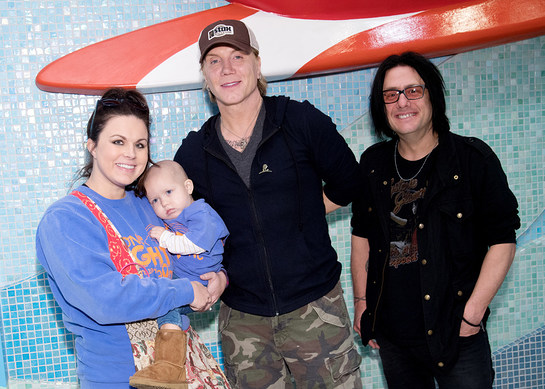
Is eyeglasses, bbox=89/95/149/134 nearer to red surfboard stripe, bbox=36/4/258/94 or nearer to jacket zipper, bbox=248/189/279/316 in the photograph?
jacket zipper, bbox=248/189/279/316

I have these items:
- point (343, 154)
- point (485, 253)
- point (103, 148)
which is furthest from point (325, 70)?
point (103, 148)

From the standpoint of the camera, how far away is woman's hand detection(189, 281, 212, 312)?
1757 mm

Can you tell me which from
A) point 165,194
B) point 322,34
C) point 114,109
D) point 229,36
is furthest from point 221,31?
point 322,34

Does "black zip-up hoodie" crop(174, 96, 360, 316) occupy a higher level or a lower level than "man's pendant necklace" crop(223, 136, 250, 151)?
lower

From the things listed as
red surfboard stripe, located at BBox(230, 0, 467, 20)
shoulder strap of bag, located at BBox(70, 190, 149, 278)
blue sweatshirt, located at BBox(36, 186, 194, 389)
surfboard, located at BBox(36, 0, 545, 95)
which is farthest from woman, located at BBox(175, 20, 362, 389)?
red surfboard stripe, located at BBox(230, 0, 467, 20)

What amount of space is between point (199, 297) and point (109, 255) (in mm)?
344

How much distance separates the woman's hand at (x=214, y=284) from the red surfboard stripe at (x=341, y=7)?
1454 mm

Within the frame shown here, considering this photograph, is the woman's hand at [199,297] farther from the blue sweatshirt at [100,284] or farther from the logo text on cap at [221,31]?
the logo text on cap at [221,31]

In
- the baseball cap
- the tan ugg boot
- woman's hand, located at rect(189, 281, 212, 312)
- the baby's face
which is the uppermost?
the baseball cap

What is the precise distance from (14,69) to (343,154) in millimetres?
1701

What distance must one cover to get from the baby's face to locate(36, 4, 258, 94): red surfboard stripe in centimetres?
85

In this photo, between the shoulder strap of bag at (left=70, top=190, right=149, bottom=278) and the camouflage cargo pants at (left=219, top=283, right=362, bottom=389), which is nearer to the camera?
the shoulder strap of bag at (left=70, top=190, right=149, bottom=278)

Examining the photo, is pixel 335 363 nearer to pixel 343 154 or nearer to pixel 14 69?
pixel 343 154

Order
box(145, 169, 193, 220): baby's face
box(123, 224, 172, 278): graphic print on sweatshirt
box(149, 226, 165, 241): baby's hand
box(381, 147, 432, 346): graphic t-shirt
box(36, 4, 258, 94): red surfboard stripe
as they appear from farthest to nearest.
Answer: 1. box(36, 4, 258, 94): red surfboard stripe
2. box(381, 147, 432, 346): graphic t-shirt
3. box(145, 169, 193, 220): baby's face
4. box(149, 226, 165, 241): baby's hand
5. box(123, 224, 172, 278): graphic print on sweatshirt
